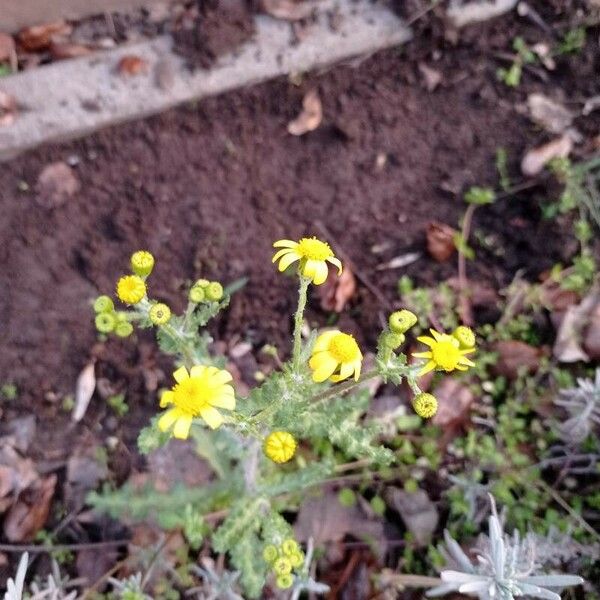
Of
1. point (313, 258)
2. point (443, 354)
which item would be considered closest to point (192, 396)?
point (313, 258)

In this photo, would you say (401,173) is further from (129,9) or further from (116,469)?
(116,469)

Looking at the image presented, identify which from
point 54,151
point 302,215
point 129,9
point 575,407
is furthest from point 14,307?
point 575,407

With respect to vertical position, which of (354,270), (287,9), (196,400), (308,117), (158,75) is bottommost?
(196,400)

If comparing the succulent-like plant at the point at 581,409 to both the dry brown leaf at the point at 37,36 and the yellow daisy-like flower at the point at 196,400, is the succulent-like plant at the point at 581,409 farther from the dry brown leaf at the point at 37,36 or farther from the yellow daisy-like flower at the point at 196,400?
the dry brown leaf at the point at 37,36

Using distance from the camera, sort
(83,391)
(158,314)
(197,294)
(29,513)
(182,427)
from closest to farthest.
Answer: (182,427) → (158,314) → (197,294) → (29,513) → (83,391)

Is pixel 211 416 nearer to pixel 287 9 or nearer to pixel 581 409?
pixel 581 409

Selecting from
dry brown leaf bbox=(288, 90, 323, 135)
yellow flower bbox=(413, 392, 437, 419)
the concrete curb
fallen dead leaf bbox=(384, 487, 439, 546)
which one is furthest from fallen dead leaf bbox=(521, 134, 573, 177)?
yellow flower bbox=(413, 392, 437, 419)
